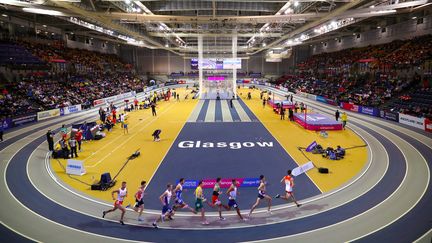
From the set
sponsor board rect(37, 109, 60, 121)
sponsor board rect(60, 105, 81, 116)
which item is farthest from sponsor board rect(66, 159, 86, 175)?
sponsor board rect(60, 105, 81, 116)

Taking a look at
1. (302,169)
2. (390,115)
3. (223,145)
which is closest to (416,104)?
(390,115)

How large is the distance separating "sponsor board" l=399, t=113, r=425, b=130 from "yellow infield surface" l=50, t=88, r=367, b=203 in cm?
642

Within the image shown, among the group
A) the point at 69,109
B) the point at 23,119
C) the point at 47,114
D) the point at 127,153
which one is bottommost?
the point at 127,153

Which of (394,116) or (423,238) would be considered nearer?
(423,238)

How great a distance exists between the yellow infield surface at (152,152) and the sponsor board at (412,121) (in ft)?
21.1

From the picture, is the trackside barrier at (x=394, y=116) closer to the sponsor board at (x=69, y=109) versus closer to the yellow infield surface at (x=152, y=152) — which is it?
the yellow infield surface at (x=152, y=152)

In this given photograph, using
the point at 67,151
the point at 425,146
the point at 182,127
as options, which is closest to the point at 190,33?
the point at 182,127

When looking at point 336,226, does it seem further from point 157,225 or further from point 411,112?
point 411,112

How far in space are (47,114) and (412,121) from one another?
37.6 m

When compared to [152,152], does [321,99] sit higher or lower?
higher

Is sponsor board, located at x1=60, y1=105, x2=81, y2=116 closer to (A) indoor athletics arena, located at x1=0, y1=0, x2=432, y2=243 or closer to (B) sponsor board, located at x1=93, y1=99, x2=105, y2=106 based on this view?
(A) indoor athletics arena, located at x1=0, y1=0, x2=432, y2=243

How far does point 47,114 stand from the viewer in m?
33.5

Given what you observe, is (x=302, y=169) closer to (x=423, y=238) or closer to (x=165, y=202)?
(x=423, y=238)

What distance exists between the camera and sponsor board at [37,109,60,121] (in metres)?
32.2
